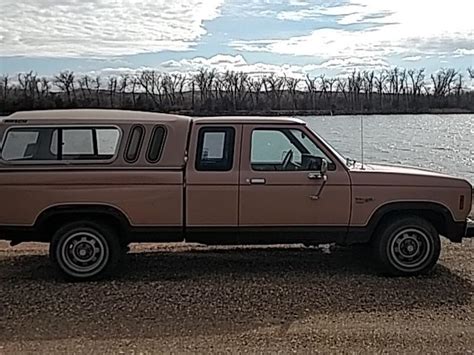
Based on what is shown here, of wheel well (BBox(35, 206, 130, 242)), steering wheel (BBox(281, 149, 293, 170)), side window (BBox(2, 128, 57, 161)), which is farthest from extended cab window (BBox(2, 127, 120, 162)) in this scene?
steering wheel (BBox(281, 149, 293, 170))

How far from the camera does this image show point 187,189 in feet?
22.2

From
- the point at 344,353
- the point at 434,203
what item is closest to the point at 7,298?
the point at 344,353

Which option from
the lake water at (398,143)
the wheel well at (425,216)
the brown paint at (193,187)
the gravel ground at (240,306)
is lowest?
the lake water at (398,143)

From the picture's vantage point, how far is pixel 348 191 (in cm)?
689

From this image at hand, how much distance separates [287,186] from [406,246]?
1477 millimetres

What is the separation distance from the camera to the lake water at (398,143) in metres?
30.6

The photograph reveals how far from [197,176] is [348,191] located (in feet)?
5.21

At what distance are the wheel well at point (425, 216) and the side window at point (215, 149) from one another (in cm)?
175

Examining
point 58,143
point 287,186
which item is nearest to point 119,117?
point 58,143

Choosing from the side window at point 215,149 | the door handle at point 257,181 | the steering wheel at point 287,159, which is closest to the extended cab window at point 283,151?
the steering wheel at point 287,159

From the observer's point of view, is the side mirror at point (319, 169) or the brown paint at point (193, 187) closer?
the brown paint at point (193, 187)

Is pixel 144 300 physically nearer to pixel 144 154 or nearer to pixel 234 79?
pixel 144 154

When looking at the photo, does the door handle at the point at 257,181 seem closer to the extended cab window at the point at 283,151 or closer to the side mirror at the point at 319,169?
the extended cab window at the point at 283,151

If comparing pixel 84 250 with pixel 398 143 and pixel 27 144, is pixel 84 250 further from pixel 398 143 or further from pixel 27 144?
pixel 398 143
